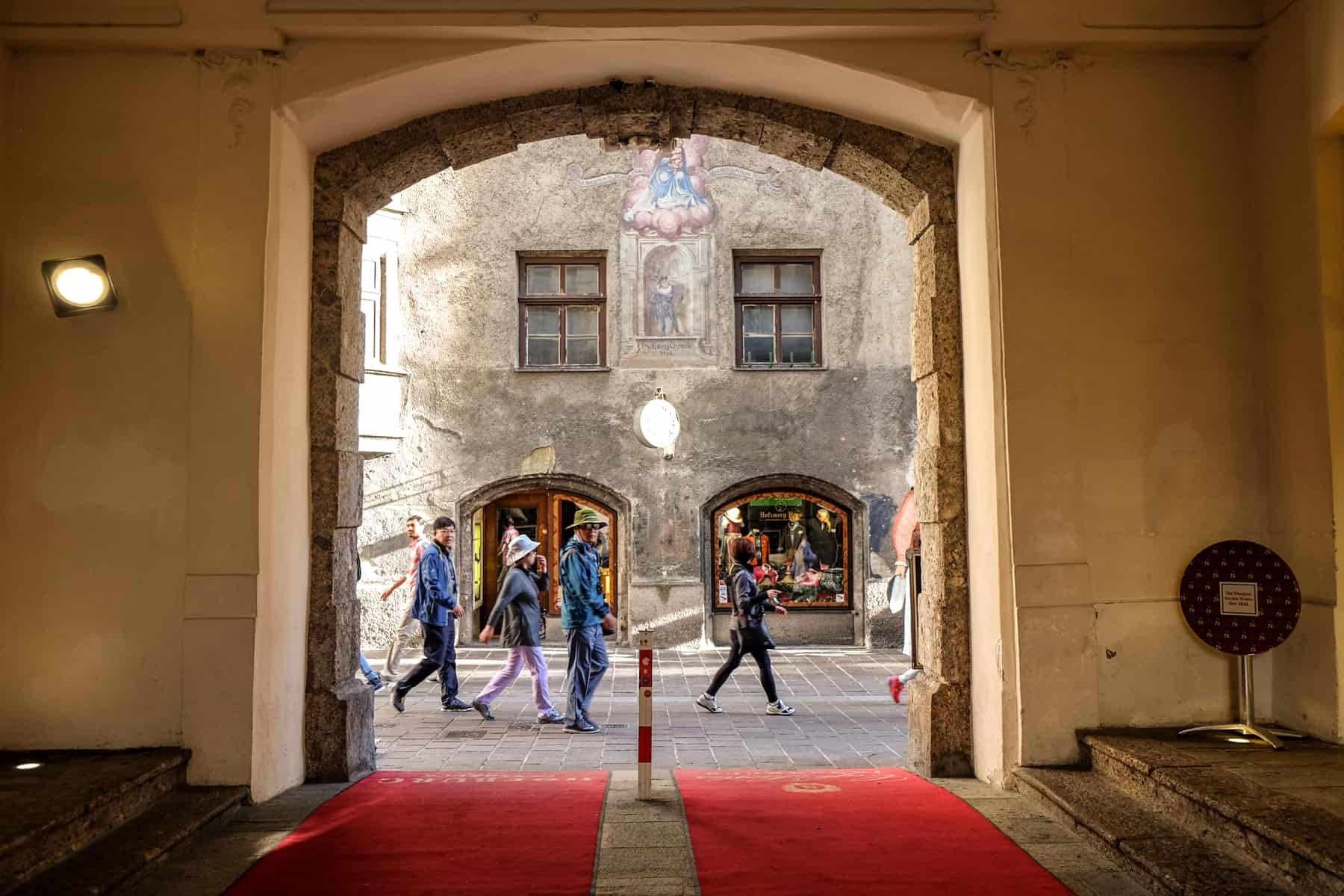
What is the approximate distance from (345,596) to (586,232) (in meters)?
8.66

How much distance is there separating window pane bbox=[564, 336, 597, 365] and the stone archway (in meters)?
7.61

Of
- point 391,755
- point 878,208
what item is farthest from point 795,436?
point 391,755

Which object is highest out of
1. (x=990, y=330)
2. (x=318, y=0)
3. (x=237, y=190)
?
(x=318, y=0)

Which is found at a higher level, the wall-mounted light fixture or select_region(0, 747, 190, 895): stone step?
the wall-mounted light fixture

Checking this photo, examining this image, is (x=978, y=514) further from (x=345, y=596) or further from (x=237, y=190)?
(x=237, y=190)

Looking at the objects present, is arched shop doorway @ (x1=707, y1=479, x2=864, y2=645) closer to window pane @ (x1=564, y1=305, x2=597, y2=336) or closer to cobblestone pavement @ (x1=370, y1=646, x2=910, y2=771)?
cobblestone pavement @ (x1=370, y1=646, x2=910, y2=771)

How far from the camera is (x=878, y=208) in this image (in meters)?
14.2

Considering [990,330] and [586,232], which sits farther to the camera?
[586,232]

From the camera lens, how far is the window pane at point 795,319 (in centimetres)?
1430

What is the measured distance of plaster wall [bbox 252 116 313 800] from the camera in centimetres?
538

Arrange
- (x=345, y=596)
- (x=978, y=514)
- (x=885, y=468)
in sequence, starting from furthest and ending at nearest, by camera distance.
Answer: (x=885, y=468), (x=345, y=596), (x=978, y=514)

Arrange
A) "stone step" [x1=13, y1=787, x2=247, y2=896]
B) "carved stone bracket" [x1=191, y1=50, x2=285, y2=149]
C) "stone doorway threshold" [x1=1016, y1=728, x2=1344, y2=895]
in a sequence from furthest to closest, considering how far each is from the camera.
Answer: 1. "carved stone bracket" [x1=191, y1=50, x2=285, y2=149]
2. "stone step" [x1=13, y1=787, x2=247, y2=896]
3. "stone doorway threshold" [x1=1016, y1=728, x2=1344, y2=895]

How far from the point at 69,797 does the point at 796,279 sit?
11.3 m

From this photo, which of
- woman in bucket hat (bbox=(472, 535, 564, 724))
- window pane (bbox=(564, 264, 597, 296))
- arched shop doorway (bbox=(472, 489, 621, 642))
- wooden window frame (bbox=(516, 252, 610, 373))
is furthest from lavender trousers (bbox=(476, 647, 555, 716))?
window pane (bbox=(564, 264, 597, 296))
